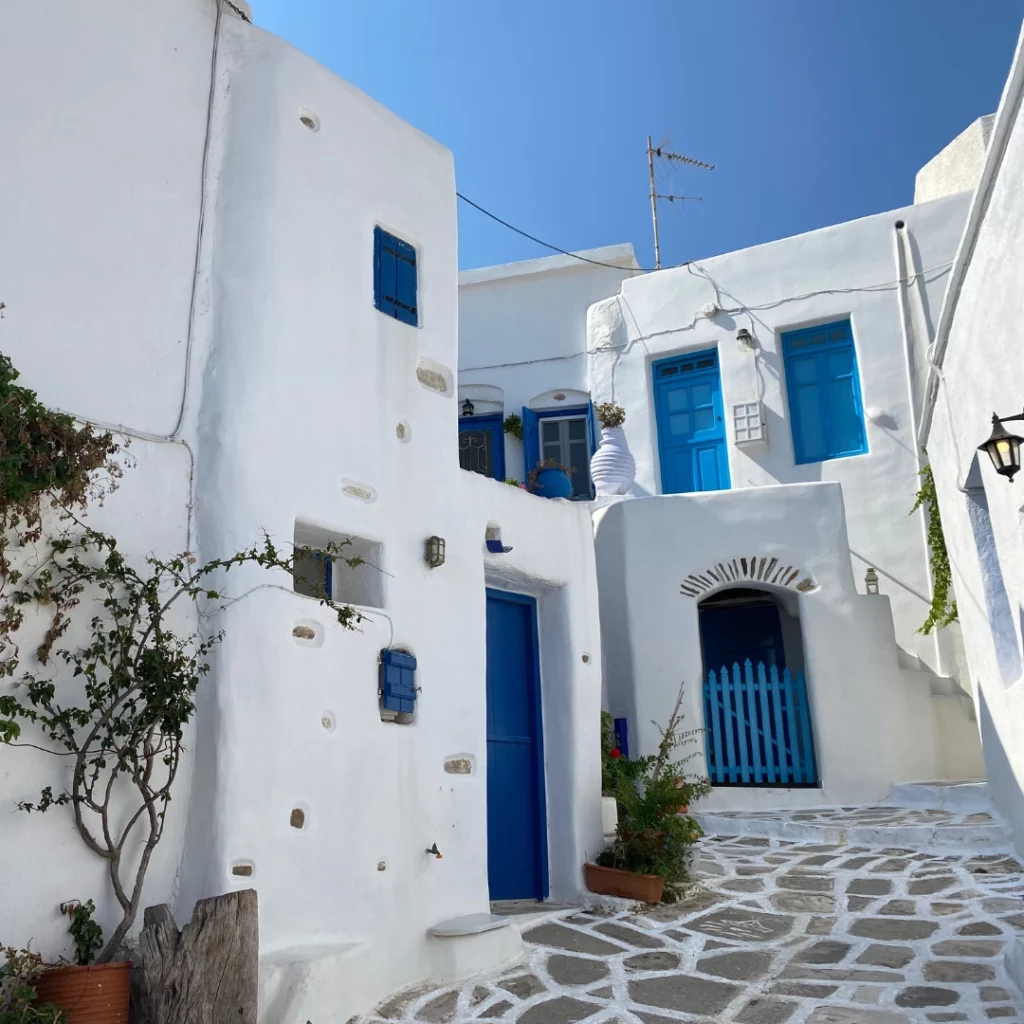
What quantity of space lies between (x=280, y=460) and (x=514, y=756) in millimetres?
2872

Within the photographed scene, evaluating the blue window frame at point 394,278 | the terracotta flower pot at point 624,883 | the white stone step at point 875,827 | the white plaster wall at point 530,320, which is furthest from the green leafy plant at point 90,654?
the white plaster wall at point 530,320

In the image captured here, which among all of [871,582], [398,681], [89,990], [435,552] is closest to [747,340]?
[871,582]

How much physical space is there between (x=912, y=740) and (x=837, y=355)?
4.56 m

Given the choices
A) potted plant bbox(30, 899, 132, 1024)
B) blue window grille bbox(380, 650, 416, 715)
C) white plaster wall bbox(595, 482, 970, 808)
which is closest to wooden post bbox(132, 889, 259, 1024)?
potted plant bbox(30, 899, 132, 1024)

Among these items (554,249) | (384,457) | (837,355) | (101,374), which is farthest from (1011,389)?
(554,249)

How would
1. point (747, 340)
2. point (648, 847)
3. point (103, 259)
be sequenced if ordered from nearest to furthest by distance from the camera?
point (103, 259), point (648, 847), point (747, 340)

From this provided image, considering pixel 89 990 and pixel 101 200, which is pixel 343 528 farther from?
pixel 89 990

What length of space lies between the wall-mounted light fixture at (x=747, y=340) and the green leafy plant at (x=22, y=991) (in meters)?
9.92

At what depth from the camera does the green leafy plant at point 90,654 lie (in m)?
4.21

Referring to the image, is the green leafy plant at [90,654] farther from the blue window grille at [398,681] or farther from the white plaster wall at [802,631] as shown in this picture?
the white plaster wall at [802,631]

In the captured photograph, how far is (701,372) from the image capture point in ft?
40.4

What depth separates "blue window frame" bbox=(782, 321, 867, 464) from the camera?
11508mm

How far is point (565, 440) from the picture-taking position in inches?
515

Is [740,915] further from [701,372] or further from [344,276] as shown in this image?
[701,372]
